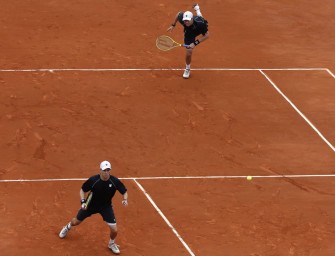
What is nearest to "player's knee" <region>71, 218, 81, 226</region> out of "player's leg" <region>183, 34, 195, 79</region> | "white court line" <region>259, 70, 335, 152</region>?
"white court line" <region>259, 70, 335, 152</region>

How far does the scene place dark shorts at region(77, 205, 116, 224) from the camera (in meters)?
18.2

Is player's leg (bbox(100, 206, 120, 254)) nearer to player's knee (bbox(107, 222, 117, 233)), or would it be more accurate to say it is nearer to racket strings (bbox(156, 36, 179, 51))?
player's knee (bbox(107, 222, 117, 233))

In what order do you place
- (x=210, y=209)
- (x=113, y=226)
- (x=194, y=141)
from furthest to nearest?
(x=194, y=141) < (x=210, y=209) < (x=113, y=226)

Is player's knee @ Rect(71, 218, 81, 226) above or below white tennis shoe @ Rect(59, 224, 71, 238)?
above

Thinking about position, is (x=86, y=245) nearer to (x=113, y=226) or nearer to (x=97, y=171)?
(x=113, y=226)

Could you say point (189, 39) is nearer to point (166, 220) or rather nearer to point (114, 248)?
point (166, 220)

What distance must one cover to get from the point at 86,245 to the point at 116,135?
Answer: 5.55m

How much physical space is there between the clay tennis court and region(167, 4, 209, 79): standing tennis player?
3.95ft

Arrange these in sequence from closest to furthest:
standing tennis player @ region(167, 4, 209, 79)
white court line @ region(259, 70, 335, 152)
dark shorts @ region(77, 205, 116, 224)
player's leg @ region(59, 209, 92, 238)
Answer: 1. dark shorts @ region(77, 205, 116, 224)
2. player's leg @ region(59, 209, 92, 238)
3. white court line @ region(259, 70, 335, 152)
4. standing tennis player @ region(167, 4, 209, 79)

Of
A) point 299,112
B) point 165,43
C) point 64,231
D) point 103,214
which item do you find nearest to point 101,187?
point 103,214

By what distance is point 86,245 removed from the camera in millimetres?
18938

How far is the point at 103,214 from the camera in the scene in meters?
18.3

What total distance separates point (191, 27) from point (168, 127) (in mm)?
3910

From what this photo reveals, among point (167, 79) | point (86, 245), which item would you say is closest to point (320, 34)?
point (167, 79)
